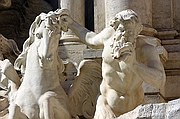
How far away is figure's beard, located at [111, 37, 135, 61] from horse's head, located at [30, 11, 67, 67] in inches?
39.8

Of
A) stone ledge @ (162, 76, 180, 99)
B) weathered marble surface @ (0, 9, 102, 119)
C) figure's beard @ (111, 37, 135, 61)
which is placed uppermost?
figure's beard @ (111, 37, 135, 61)

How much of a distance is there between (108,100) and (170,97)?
9.35 ft

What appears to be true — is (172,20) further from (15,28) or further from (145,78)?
(15,28)

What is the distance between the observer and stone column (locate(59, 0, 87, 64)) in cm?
1234

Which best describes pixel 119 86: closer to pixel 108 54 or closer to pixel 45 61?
pixel 108 54

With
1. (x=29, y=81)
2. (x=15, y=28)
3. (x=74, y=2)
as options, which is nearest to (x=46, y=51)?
(x=29, y=81)

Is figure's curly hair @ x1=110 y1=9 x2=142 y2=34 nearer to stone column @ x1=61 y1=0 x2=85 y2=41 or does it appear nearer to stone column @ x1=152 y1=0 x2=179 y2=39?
stone column @ x1=152 y1=0 x2=179 y2=39

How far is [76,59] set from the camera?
1230 cm

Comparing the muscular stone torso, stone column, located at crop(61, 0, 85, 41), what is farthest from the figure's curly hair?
stone column, located at crop(61, 0, 85, 41)

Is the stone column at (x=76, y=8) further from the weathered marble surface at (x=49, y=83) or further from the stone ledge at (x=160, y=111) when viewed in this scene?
the stone ledge at (x=160, y=111)

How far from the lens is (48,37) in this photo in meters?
9.80

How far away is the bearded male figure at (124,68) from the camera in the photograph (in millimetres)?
9141

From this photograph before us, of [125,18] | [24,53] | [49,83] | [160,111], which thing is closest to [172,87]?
[24,53]

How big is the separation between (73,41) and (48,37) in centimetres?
289
